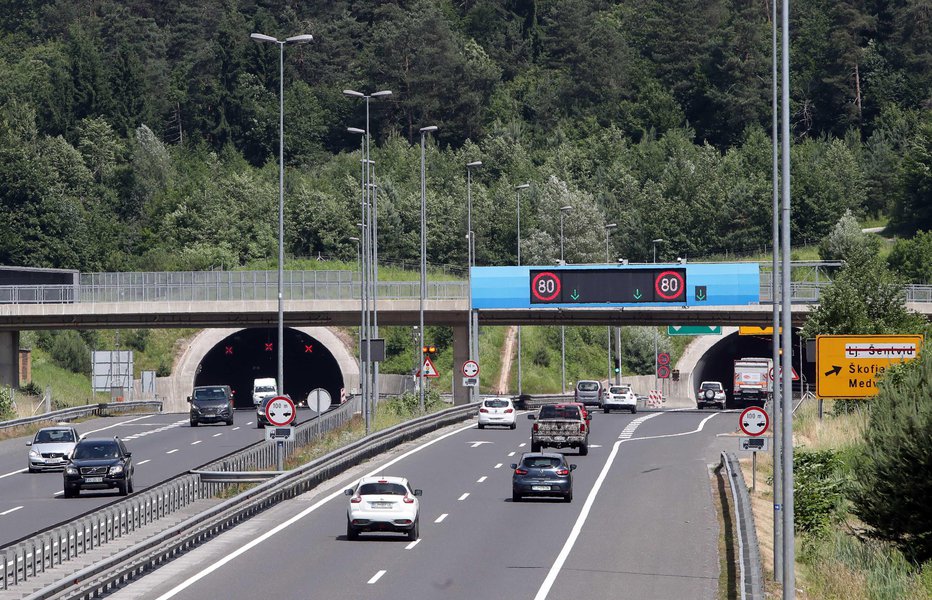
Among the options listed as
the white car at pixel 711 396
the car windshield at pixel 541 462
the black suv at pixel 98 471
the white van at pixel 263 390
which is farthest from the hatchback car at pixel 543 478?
the white car at pixel 711 396

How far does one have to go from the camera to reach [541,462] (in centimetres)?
3931

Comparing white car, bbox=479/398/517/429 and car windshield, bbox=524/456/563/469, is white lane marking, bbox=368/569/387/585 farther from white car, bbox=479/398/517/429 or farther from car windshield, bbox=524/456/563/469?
white car, bbox=479/398/517/429

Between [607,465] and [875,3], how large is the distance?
408 ft

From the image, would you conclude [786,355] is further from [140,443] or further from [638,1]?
[638,1]

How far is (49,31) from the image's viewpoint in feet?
590

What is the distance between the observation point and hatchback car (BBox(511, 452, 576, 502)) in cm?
3872

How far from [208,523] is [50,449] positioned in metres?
18.5

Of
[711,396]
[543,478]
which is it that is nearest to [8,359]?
[711,396]

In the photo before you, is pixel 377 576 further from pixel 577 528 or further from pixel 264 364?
pixel 264 364

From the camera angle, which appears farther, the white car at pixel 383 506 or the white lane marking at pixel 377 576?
the white car at pixel 383 506

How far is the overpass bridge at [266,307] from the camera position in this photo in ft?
253

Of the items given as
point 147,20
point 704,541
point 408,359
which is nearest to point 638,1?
point 147,20

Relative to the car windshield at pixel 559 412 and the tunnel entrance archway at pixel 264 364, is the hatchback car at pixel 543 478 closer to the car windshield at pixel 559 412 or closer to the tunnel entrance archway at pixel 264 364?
the car windshield at pixel 559 412

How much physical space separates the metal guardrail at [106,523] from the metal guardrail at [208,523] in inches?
43.5
